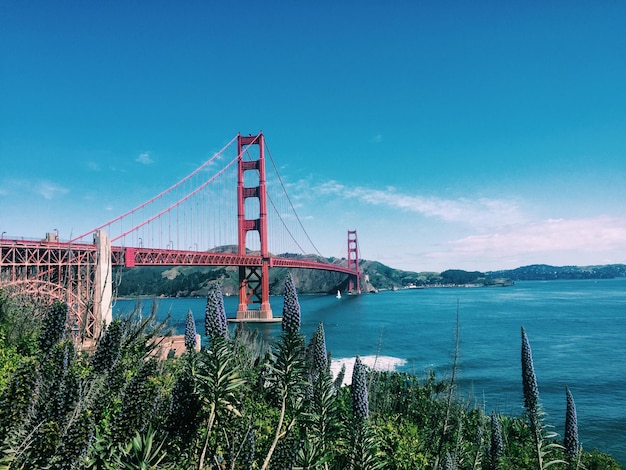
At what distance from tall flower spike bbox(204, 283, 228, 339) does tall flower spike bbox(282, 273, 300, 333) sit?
2.05 feet

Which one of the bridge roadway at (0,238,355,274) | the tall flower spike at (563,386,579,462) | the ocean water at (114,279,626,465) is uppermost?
the bridge roadway at (0,238,355,274)

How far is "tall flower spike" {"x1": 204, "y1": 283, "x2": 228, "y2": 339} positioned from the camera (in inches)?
162

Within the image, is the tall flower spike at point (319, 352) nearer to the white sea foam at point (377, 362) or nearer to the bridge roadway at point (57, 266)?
the bridge roadway at point (57, 266)

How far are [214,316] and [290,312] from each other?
31.2 inches

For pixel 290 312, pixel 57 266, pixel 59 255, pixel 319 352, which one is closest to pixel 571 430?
pixel 319 352

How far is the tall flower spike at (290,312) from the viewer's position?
441 cm

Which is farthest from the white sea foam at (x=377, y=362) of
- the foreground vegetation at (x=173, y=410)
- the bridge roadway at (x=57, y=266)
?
the foreground vegetation at (x=173, y=410)

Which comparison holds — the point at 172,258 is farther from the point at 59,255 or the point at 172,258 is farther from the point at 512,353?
the point at 512,353

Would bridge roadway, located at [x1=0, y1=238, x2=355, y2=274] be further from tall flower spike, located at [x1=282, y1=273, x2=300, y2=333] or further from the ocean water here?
tall flower spike, located at [x1=282, y1=273, x2=300, y2=333]

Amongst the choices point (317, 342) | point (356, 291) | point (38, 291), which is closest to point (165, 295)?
point (356, 291)

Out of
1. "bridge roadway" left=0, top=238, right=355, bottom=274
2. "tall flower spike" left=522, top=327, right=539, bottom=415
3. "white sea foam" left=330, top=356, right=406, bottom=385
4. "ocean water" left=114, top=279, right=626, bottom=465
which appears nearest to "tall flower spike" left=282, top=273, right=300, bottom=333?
"tall flower spike" left=522, top=327, right=539, bottom=415

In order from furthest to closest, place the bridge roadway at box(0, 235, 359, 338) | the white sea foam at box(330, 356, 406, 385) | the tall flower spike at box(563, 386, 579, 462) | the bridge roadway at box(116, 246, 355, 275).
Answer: the white sea foam at box(330, 356, 406, 385), the bridge roadway at box(116, 246, 355, 275), the bridge roadway at box(0, 235, 359, 338), the tall flower spike at box(563, 386, 579, 462)

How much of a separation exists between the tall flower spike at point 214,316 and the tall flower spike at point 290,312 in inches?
24.6

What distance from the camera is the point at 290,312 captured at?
4551 mm
